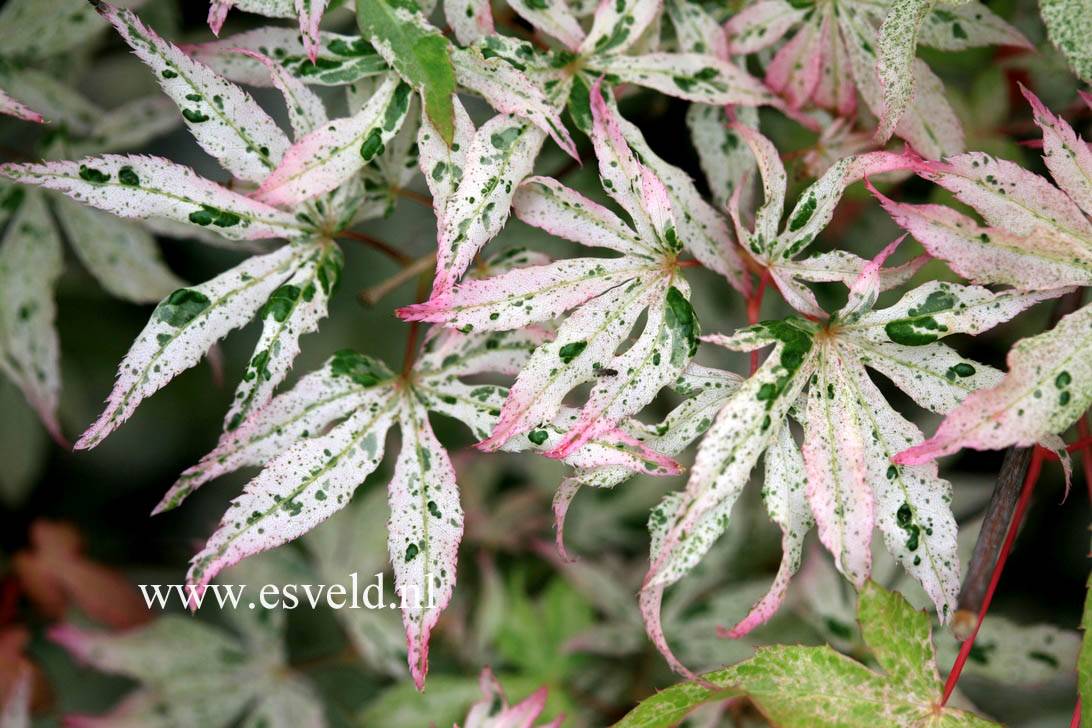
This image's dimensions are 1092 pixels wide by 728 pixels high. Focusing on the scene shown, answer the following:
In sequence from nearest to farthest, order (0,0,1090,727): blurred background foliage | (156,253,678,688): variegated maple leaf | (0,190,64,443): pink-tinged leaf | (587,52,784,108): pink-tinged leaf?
(156,253,678,688): variegated maple leaf
(587,52,784,108): pink-tinged leaf
(0,190,64,443): pink-tinged leaf
(0,0,1090,727): blurred background foliage

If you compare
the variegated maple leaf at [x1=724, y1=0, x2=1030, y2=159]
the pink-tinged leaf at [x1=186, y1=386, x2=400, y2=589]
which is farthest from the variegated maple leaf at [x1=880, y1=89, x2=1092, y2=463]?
the pink-tinged leaf at [x1=186, y1=386, x2=400, y2=589]

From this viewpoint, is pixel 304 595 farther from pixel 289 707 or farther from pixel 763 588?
pixel 763 588

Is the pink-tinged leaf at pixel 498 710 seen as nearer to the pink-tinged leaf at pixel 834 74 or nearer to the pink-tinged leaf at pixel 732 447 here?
the pink-tinged leaf at pixel 732 447

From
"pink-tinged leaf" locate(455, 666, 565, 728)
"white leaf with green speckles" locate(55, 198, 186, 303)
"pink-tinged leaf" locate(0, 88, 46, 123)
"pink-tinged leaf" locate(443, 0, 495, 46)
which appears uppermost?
→ "pink-tinged leaf" locate(443, 0, 495, 46)

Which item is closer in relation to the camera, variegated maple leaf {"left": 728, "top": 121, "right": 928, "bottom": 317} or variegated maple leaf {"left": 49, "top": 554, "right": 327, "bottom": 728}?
variegated maple leaf {"left": 728, "top": 121, "right": 928, "bottom": 317}

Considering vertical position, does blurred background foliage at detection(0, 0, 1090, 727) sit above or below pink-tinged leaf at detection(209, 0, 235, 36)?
below

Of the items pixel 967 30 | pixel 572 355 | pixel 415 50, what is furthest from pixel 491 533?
pixel 967 30

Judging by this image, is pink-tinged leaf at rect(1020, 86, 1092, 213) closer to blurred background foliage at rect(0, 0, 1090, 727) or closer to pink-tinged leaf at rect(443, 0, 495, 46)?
blurred background foliage at rect(0, 0, 1090, 727)
